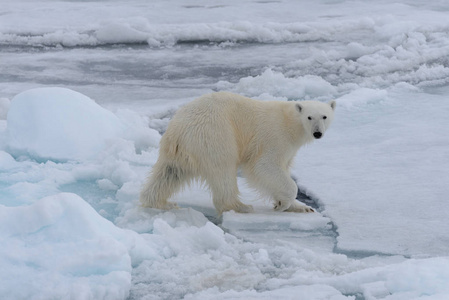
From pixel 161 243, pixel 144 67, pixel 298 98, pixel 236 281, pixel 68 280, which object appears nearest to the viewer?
pixel 68 280

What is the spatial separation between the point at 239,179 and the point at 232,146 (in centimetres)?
95

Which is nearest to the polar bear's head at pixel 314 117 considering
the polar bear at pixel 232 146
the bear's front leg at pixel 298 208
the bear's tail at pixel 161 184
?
the polar bear at pixel 232 146

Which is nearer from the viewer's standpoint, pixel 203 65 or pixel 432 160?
pixel 432 160

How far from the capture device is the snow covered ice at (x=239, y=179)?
9.54ft

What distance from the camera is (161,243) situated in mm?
Result: 3369

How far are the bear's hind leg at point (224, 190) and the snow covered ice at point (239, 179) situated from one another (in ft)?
0.33

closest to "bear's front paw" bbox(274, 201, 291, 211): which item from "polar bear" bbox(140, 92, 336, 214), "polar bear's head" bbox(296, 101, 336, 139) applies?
"polar bear" bbox(140, 92, 336, 214)

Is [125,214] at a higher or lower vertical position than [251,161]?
lower

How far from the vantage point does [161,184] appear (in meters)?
3.96

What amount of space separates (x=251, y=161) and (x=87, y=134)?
1.69 metres

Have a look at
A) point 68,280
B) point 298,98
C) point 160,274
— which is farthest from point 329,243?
point 298,98

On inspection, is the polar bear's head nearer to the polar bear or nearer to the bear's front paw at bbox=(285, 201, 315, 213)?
the polar bear

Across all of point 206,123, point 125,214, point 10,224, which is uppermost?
point 206,123

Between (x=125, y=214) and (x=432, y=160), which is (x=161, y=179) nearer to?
(x=125, y=214)
